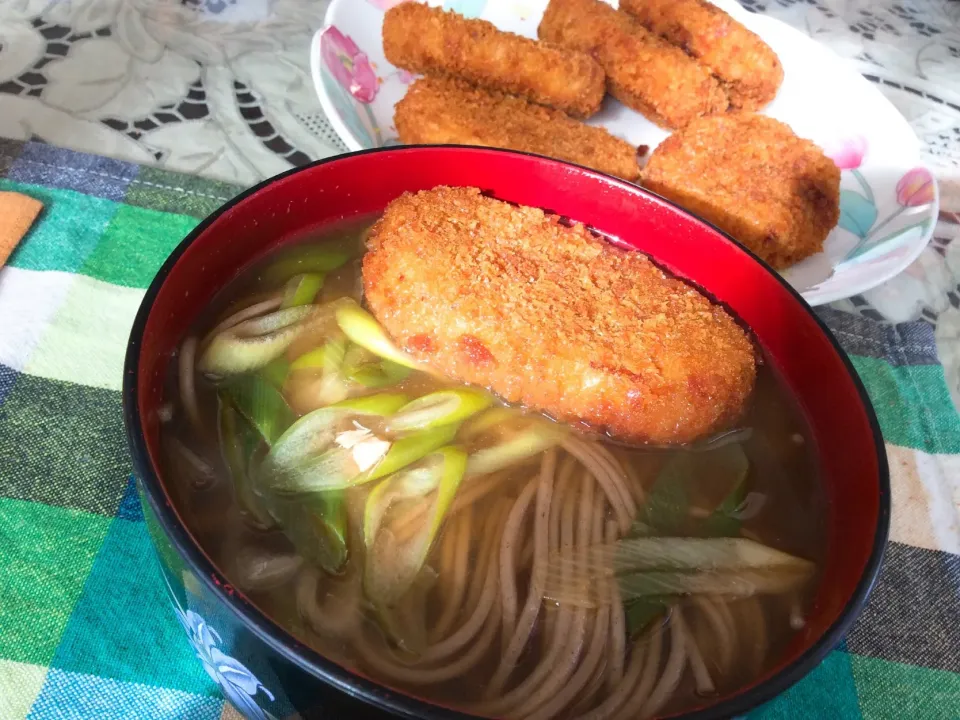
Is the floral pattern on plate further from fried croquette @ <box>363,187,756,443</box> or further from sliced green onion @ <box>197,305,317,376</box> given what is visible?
sliced green onion @ <box>197,305,317,376</box>

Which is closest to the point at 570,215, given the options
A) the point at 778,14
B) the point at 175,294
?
the point at 175,294

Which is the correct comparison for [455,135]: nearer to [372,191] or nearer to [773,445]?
[372,191]

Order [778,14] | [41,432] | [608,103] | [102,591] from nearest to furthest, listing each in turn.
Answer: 1. [102,591]
2. [41,432]
3. [608,103]
4. [778,14]

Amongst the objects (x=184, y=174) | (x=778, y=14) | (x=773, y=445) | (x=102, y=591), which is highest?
(x=778, y=14)

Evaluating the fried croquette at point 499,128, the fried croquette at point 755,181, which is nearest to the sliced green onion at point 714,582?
the fried croquette at point 755,181

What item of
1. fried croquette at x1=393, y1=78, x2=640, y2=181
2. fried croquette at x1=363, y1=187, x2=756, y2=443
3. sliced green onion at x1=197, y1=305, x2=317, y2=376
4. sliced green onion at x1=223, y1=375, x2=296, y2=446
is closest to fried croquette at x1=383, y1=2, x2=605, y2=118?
fried croquette at x1=393, y1=78, x2=640, y2=181

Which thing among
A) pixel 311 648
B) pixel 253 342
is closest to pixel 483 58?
pixel 253 342

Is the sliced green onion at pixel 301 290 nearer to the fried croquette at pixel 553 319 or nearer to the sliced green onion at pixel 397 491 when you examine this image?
the fried croquette at pixel 553 319
